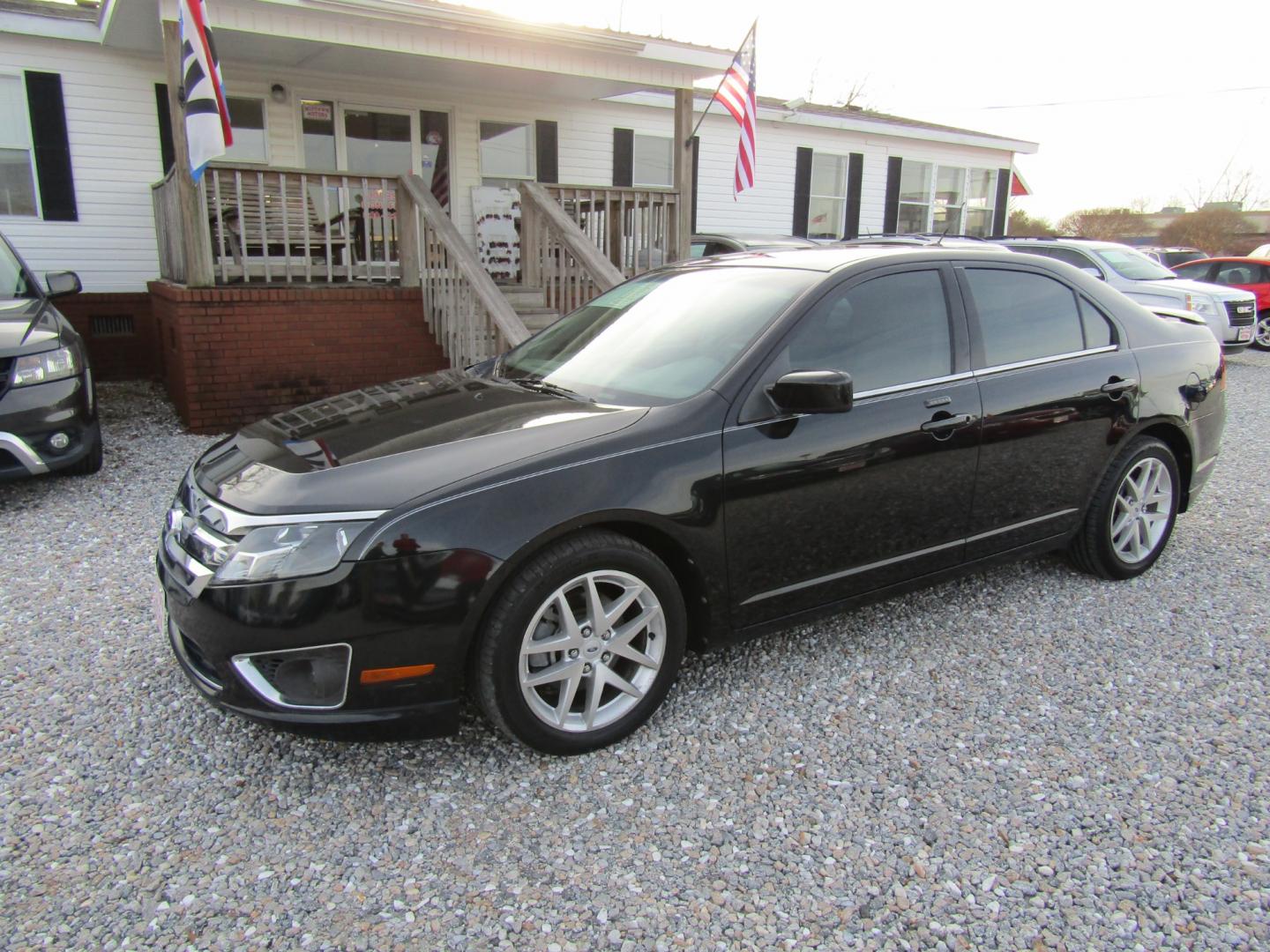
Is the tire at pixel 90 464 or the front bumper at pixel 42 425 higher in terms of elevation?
the front bumper at pixel 42 425

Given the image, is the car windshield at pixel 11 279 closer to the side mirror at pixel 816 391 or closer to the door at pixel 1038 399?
the side mirror at pixel 816 391

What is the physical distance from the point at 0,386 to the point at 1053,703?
5.72 metres

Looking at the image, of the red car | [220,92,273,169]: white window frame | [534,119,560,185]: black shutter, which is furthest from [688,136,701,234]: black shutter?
the red car

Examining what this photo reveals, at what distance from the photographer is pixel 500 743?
2.89 m

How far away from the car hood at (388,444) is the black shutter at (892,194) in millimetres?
14108

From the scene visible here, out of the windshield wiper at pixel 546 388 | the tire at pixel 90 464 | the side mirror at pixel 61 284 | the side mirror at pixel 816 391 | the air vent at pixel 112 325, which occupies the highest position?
the side mirror at pixel 61 284

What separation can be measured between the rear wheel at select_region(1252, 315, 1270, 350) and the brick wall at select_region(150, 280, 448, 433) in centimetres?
1348

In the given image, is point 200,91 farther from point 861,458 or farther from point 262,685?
point 861,458

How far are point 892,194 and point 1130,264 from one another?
4.88 metres

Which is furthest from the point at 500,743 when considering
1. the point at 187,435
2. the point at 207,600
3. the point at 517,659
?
the point at 187,435

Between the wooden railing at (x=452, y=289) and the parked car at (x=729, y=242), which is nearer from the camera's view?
the wooden railing at (x=452, y=289)

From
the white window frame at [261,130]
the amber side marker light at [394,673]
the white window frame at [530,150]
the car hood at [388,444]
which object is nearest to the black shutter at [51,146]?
the white window frame at [261,130]

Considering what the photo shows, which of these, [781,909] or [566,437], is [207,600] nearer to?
[566,437]

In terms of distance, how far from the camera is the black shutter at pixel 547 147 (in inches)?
440
